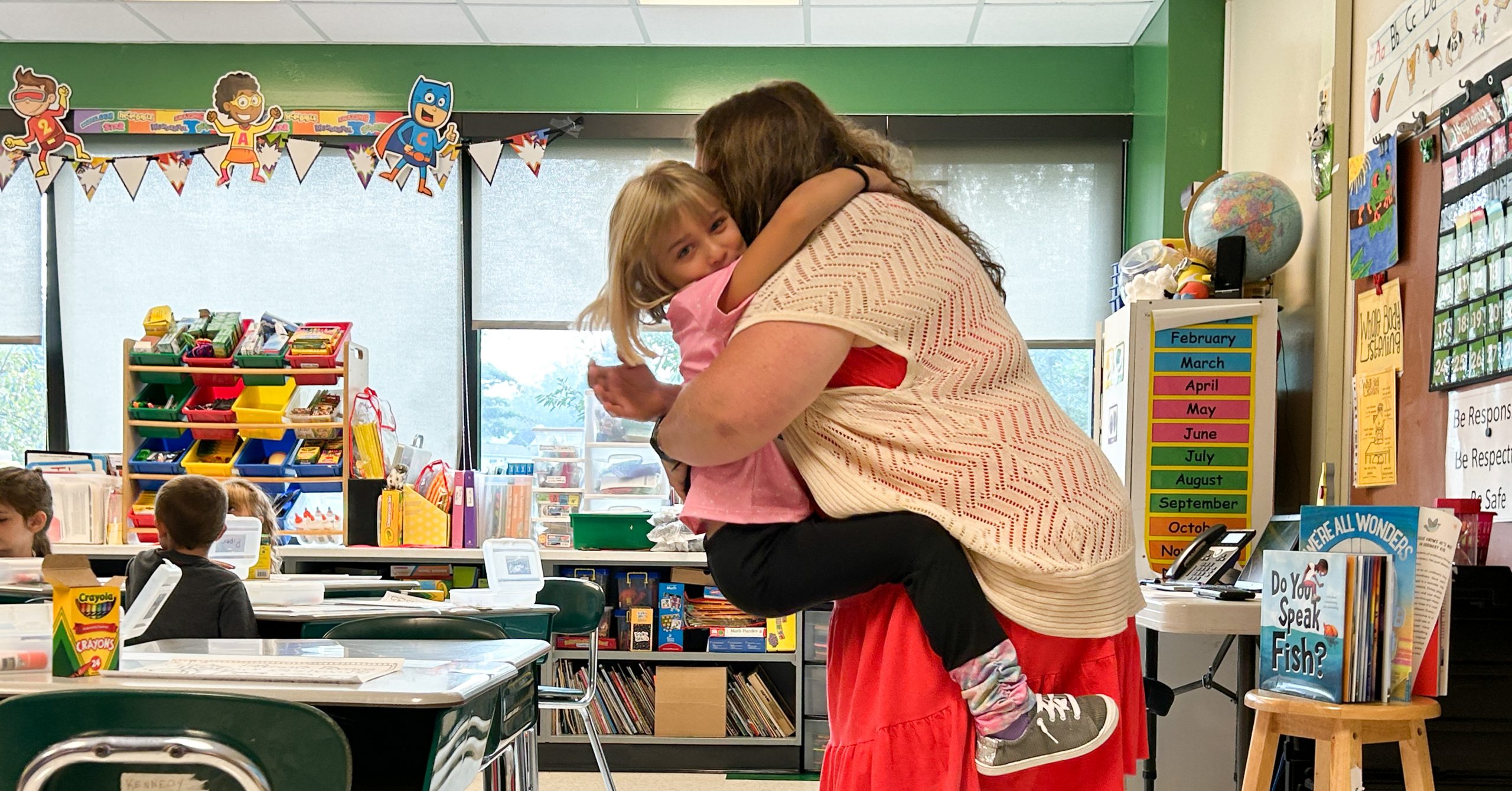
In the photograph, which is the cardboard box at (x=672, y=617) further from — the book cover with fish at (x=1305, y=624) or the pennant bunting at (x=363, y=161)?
the book cover with fish at (x=1305, y=624)

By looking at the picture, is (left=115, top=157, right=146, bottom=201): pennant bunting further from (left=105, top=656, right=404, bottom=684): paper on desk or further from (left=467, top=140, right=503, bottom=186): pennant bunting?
(left=105, top=656, right=404, bottom=684): paper on desk

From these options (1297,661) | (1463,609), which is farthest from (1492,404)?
(1297,661)

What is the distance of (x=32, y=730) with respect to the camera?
60.9 inches

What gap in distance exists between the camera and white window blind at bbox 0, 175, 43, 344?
5.77 meters

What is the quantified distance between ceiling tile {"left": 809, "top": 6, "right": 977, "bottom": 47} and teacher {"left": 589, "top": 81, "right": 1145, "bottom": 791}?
13.8ft

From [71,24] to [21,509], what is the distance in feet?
9.18

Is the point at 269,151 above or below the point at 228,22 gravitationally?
below

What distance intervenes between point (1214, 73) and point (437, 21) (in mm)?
3207

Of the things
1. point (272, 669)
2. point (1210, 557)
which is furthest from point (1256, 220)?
point (272, 669)

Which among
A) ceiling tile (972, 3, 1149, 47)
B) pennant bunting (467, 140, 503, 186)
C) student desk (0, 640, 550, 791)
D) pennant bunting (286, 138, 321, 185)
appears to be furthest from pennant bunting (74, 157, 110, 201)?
student desk (0, 640, 550, 791)

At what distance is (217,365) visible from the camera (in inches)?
209

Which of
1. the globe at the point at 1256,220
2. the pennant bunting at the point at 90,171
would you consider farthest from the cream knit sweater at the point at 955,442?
the pennant bunting at the point at 90,171

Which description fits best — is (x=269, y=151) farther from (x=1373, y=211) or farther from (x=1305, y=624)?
(x=1305, y=624)

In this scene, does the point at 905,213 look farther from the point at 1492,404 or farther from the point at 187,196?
the point at 187,196
